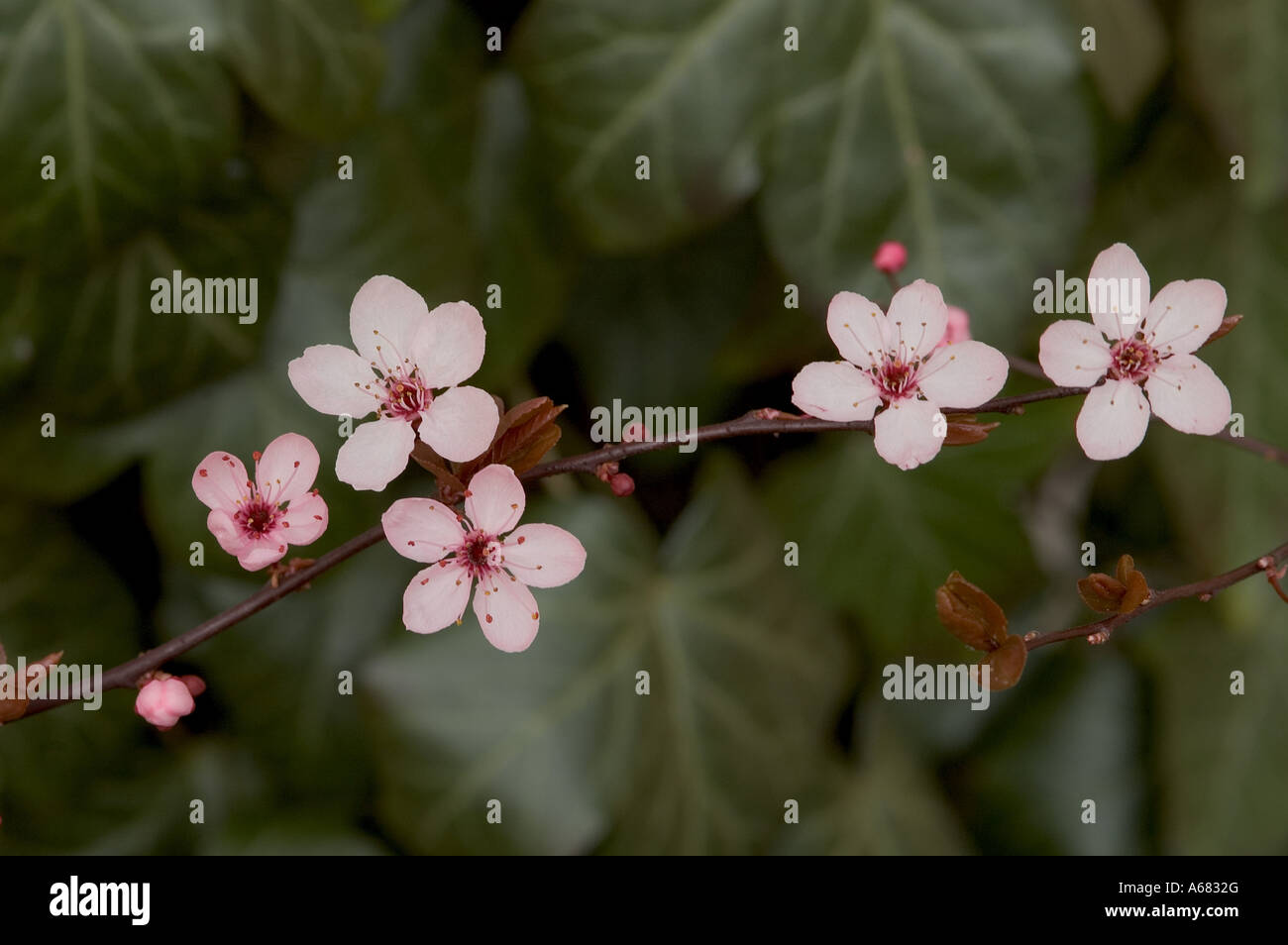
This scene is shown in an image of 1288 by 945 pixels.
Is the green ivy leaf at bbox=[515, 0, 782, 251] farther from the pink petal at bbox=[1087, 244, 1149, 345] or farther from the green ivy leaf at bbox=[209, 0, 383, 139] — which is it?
the pink petal at bbox=[1087, 244, 1149, 345]

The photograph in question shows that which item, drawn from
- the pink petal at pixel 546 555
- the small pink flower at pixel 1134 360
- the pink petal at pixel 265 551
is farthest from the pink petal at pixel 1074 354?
the pink petal at pixel 265 551

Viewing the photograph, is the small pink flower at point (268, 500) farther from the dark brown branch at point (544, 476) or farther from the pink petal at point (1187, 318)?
the pink petal at point (1187, 318)

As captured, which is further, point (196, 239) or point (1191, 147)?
point (1191, 147)

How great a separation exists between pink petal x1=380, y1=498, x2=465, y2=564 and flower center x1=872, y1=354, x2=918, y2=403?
16 cm

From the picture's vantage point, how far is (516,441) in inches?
14.0

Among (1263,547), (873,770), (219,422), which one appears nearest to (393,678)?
(219,422)

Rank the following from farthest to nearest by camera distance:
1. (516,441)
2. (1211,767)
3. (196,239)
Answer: (1211,767) → (196,239) → (516,441)

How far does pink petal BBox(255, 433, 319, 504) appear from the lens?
0.36 metres

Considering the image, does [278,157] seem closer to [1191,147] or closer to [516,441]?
[516,441]

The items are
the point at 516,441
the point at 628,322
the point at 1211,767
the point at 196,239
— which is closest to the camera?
the point at 516,441

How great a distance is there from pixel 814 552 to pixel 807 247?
0.30 meters

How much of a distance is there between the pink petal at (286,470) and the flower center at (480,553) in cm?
6

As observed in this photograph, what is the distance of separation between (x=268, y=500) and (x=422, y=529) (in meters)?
0.06

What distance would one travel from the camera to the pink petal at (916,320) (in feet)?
1.19
